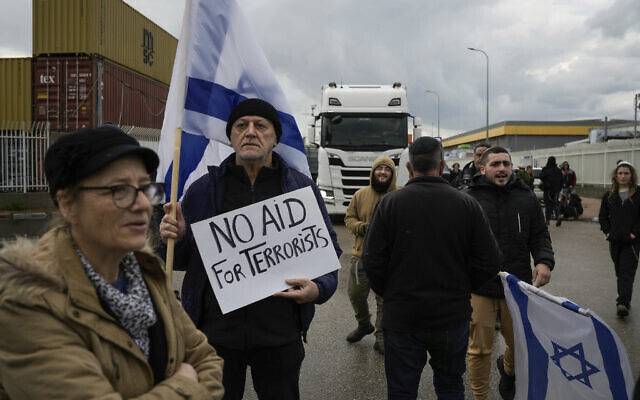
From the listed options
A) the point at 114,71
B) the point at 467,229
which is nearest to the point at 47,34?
the point at 114,71

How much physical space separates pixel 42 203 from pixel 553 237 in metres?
13.7

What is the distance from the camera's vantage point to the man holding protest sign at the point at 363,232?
5.07m

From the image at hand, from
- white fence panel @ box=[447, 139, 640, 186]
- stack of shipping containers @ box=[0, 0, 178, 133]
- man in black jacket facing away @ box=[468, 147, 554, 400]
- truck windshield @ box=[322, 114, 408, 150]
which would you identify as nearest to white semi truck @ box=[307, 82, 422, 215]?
truck windshield @ box=[322, 114, 408, 150]

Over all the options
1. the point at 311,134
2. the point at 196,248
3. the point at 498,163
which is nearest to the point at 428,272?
the point at 196,248

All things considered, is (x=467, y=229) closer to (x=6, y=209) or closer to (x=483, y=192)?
(x=483, y=192)

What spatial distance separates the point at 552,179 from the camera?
1515cm

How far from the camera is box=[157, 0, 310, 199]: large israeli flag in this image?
2818 mm

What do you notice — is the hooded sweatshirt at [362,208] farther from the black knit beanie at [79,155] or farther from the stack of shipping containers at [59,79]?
the stack of shipping containers at [59,79]

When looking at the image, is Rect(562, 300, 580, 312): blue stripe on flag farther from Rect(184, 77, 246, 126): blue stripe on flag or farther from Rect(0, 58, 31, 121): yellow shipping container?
Rect(0, 58, 31, 121): yellow shipping container

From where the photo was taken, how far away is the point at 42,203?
14.6 m

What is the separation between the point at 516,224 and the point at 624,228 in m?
3.05

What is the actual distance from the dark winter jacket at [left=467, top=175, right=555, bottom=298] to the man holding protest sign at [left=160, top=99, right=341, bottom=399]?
1700mm

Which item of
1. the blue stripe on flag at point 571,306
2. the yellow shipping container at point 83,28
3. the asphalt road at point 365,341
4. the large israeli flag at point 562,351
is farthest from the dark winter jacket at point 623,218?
the yellow shipping container at point 83,28

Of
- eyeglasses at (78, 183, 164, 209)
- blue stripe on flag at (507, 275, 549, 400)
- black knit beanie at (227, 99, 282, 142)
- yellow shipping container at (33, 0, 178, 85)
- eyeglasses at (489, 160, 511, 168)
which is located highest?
→ yellow shipping container at (33, 0, 178, 85)
